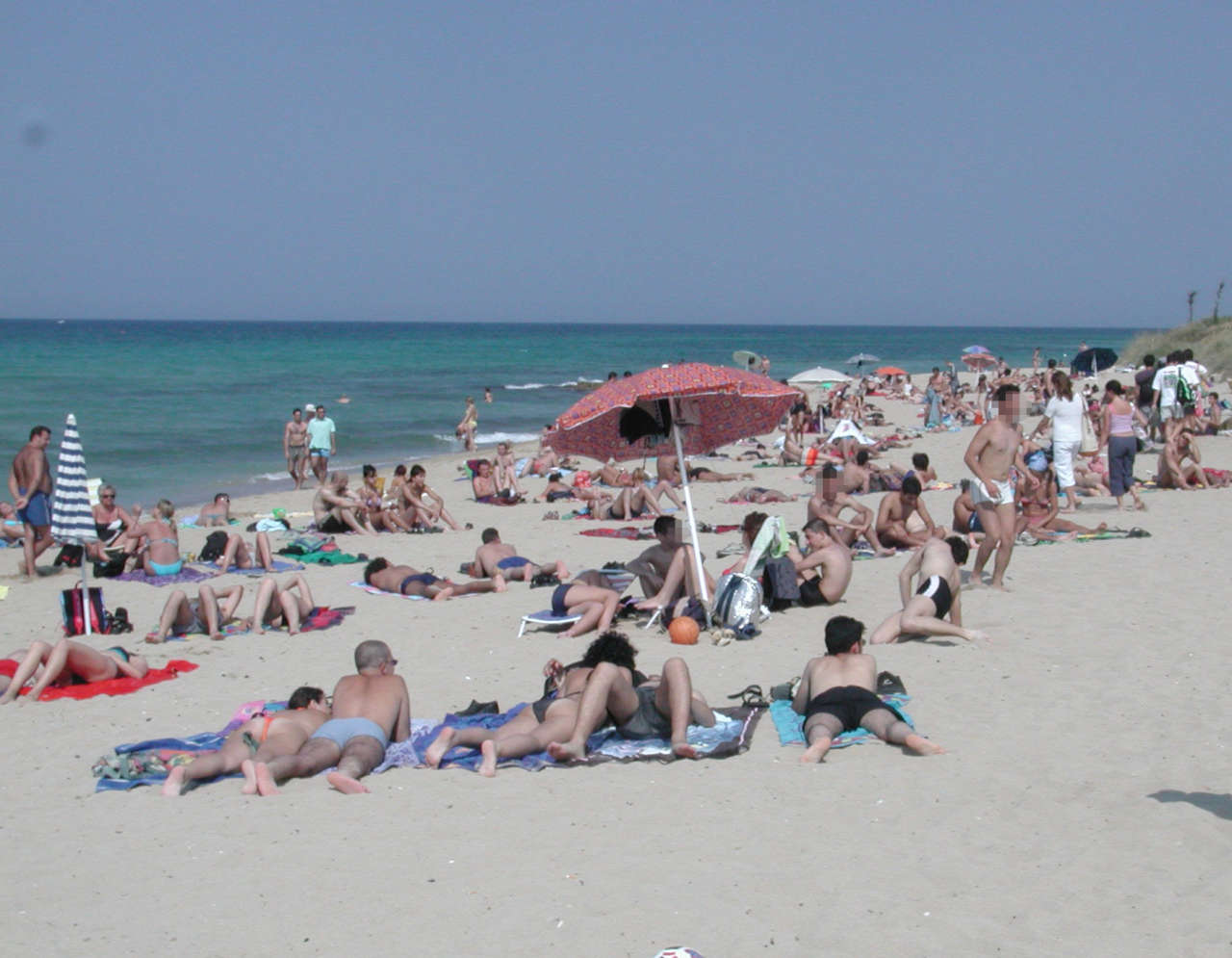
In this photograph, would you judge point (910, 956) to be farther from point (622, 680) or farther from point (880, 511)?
point (880, 511)

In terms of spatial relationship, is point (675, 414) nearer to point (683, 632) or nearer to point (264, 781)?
point (683, 632)

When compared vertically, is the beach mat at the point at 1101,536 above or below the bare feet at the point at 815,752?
above

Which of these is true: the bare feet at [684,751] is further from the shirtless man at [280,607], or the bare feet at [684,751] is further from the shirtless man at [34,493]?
the shirtless man at [34,493]

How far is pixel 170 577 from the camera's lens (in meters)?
10.9

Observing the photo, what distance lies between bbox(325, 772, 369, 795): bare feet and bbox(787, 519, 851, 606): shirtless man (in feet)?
14.3

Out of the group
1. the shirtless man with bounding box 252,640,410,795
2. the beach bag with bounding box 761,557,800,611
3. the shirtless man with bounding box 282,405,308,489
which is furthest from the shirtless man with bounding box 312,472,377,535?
the shirtless man with bounding box 252,640,410,795

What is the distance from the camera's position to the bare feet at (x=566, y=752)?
5.49 meters

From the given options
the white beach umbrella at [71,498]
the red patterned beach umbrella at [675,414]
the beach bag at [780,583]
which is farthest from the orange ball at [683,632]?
the white beach umbrella at [71,498]

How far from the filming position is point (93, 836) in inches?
193

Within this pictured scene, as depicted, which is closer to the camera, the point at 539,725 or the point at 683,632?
the point at 539,725

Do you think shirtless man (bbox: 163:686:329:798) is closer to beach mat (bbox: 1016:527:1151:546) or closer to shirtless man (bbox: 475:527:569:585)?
shirtless man (bbox: 475:527:569:585)

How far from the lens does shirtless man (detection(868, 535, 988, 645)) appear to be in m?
7.39

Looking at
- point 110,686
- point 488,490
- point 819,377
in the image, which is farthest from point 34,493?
point 819,377

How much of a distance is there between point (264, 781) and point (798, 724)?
102 inches
